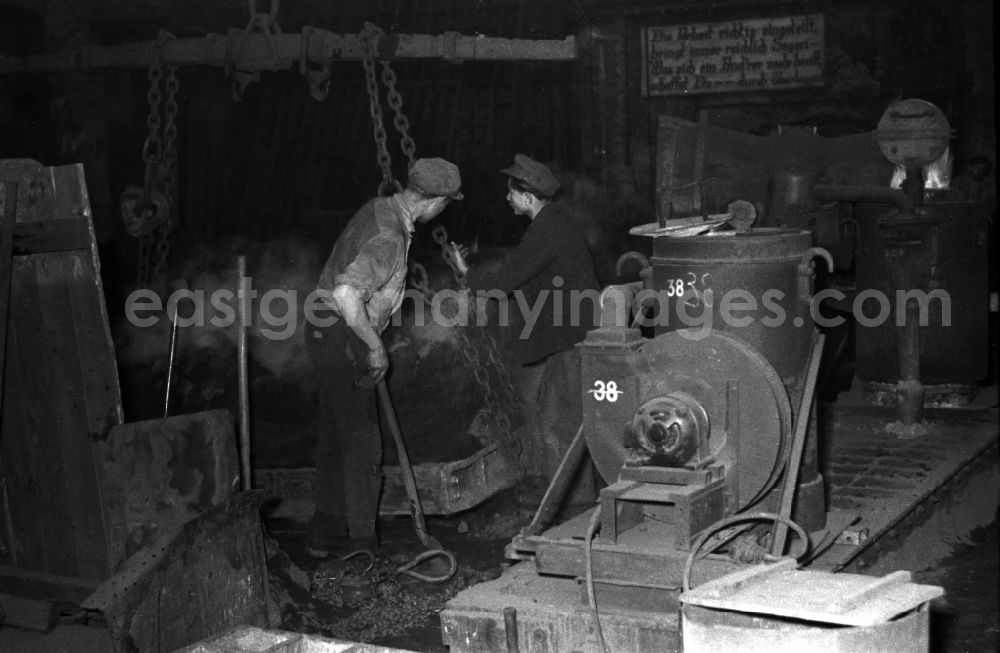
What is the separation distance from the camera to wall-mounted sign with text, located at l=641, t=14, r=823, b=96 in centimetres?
1041

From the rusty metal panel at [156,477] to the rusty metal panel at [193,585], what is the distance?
0.14 metres

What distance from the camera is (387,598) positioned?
5730 mm

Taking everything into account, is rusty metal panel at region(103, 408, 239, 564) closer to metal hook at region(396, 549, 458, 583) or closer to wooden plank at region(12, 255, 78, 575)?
wooden plank at region(12, 255, 78, 575)

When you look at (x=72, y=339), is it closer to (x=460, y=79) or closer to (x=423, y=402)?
(x=423, y=402)

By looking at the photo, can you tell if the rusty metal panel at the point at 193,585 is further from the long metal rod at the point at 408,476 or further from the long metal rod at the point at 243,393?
the long metal rod at the point at 408,476

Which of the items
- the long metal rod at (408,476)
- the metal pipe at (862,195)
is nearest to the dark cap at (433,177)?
the long metal rod at (408,476)

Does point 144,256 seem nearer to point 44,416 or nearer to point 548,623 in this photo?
point 44,416

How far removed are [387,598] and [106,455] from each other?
1.56 m

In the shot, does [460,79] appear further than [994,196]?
Yes

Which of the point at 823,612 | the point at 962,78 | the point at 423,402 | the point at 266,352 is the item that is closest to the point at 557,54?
the point at 423,402

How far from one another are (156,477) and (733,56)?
7354 millimetres

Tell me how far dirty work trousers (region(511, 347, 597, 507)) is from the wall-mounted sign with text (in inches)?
189

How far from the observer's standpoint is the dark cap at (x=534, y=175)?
6.62 metres

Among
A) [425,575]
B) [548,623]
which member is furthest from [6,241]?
[548,623]
